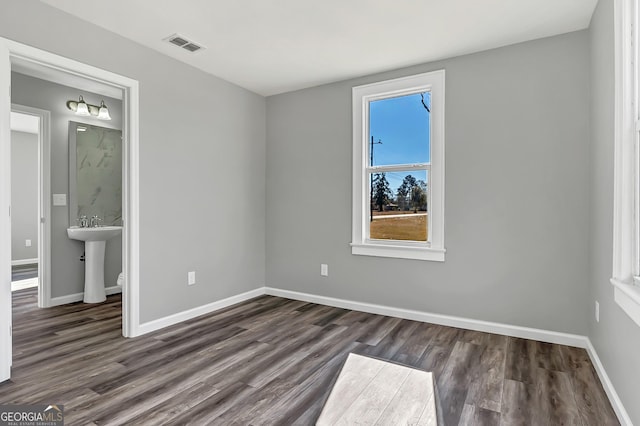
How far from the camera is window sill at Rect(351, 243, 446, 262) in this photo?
132 inches

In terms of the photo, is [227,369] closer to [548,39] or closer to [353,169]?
[353,169]

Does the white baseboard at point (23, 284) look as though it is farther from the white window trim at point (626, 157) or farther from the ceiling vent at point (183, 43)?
the white window trim at point (626, 157)

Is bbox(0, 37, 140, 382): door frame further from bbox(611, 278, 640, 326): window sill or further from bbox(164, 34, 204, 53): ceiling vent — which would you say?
bbox(611, 278, 640, 326): window sill

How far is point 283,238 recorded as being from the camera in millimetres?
4355

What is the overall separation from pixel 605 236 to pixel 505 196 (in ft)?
2.91

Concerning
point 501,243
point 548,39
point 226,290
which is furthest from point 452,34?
point 226,290

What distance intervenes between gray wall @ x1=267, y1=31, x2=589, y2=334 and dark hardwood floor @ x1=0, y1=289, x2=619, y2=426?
0.32 m

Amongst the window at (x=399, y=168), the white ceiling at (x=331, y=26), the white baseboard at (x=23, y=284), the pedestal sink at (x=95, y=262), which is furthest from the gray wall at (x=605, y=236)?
the white baseboard at (x=23, y=284)

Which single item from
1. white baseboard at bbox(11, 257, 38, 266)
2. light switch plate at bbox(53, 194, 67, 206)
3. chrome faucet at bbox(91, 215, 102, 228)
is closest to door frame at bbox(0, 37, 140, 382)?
light switch plate at bbox(53, 194, 67, 206)

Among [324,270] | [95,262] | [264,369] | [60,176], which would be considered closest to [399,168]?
Answer: [324,270]

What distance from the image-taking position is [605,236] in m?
2.21

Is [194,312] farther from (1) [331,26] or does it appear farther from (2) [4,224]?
(1) [331,26]

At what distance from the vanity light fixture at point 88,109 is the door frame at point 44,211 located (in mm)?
274

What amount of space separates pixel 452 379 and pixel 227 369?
151 centimetres
